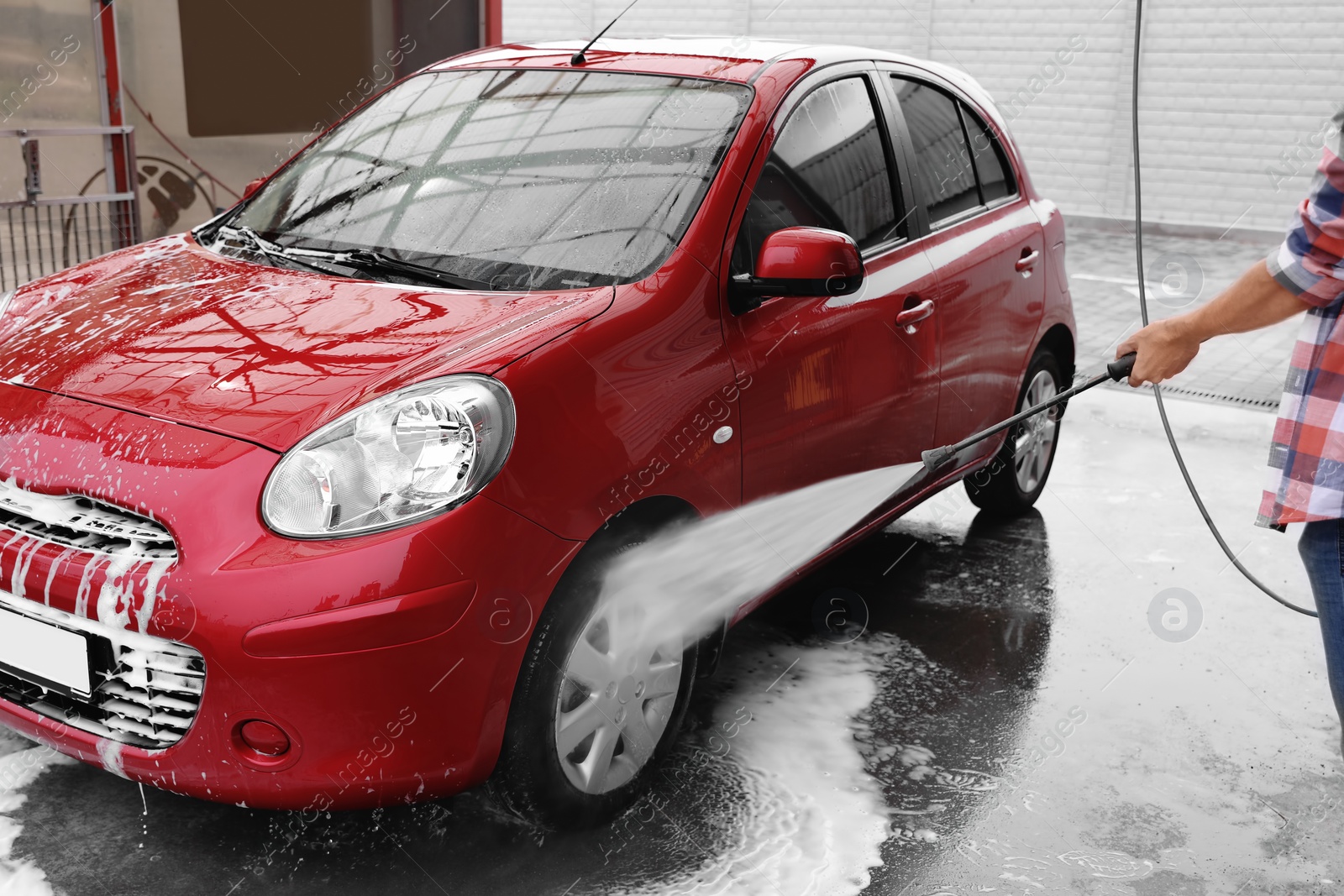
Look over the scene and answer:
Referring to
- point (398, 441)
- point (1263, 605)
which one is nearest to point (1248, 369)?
point (1263, 605)

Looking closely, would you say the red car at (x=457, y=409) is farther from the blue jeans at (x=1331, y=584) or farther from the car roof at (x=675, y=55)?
the blue jeans at (x=1331, y=584)

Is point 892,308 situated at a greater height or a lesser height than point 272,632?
greater

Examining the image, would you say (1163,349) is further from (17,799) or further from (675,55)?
(17,799)

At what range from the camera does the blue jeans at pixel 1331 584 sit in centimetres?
201

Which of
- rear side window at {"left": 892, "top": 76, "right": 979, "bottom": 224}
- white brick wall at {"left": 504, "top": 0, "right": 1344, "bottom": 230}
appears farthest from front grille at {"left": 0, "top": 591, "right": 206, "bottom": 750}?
white brick wall at {"left": 504, "top": 0, "right": 1344, "bottom": 230}

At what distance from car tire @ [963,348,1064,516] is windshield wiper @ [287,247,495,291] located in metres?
2.43

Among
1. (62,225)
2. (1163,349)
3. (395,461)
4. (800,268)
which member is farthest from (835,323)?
(62,225)

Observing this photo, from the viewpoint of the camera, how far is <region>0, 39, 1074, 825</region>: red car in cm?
227

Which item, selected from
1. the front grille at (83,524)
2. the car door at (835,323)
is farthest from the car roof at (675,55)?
the front grille at (83,524)

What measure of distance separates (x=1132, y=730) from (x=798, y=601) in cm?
114

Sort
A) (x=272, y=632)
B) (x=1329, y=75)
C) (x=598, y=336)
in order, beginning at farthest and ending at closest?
(x=1329, y=75), (x=598, y=336), (x=272, y=632)

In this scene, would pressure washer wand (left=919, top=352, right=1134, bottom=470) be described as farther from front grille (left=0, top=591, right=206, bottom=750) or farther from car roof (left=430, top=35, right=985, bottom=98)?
front grille (left=0, top=591, right=206, bottom=750)

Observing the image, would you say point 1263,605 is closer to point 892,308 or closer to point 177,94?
point 892,308

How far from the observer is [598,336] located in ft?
8.65
